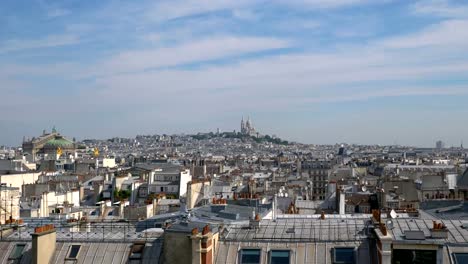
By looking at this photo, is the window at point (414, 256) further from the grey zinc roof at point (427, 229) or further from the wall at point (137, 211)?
the wall at point (137, 211)

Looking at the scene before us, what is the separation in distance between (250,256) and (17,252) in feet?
20.3

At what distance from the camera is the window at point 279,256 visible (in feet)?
59.7

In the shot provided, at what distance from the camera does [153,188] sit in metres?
64.8

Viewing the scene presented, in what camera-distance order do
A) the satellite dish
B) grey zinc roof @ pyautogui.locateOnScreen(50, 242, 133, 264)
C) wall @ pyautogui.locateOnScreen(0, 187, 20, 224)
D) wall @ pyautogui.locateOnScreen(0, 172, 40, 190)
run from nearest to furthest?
grey zinc roof @ pyautogui.locateOnScreen(50, 242, 133, 264) < the satellite dish < wall @ pyautogui.locateOnScreen(0, 187, 20, 224) < wall @ pyautogui.locateOnScreen(0, 172, 40, 190)

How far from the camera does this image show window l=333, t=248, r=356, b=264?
711 inches

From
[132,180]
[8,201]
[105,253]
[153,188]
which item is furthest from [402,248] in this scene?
[132,180]

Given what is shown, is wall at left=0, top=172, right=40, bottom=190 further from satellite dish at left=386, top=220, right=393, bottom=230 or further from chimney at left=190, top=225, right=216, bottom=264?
chimney at left=190, top=225, right=216, bottom=264

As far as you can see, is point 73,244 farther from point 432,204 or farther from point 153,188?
point 153,188

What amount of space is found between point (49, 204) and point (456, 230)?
36.5 metres

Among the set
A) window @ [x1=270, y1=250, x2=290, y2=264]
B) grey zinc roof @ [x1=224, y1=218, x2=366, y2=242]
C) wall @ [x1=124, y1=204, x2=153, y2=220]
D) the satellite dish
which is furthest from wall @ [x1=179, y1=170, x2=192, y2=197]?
window @ [x1=270, y1=250, x2=290, y2=264]

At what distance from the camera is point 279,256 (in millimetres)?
18312

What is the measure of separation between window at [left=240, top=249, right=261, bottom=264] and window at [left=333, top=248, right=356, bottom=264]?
5.98 feet

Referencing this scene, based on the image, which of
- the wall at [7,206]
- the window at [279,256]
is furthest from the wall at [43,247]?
the wall at [7,206]

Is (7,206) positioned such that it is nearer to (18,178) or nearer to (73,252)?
(73,252)
